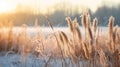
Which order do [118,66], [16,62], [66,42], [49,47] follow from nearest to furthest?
[66,42] → [118,66] → [16,62] → [49,47]

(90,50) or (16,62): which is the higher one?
(90,50)

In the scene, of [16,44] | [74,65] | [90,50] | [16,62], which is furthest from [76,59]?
[16,44]

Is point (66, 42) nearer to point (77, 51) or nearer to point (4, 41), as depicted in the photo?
point (77, 51)

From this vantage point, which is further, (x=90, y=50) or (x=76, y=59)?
(x=76, y=59)

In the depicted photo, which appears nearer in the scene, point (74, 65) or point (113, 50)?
point (113, 50)

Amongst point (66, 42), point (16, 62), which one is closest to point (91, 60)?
point (66, 42)

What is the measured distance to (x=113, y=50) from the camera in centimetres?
219

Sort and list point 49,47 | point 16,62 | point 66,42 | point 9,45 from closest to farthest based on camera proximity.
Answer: point 66,42, point 16,62, point 49,47, point 9,45

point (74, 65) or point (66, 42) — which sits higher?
point (66, 42)

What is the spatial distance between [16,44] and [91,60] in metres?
2.37

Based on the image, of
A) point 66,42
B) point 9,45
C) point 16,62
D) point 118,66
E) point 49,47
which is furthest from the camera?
point 9,45

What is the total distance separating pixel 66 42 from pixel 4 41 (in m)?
2.63

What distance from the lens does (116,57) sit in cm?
220

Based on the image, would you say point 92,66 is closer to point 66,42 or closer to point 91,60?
point 91,60
